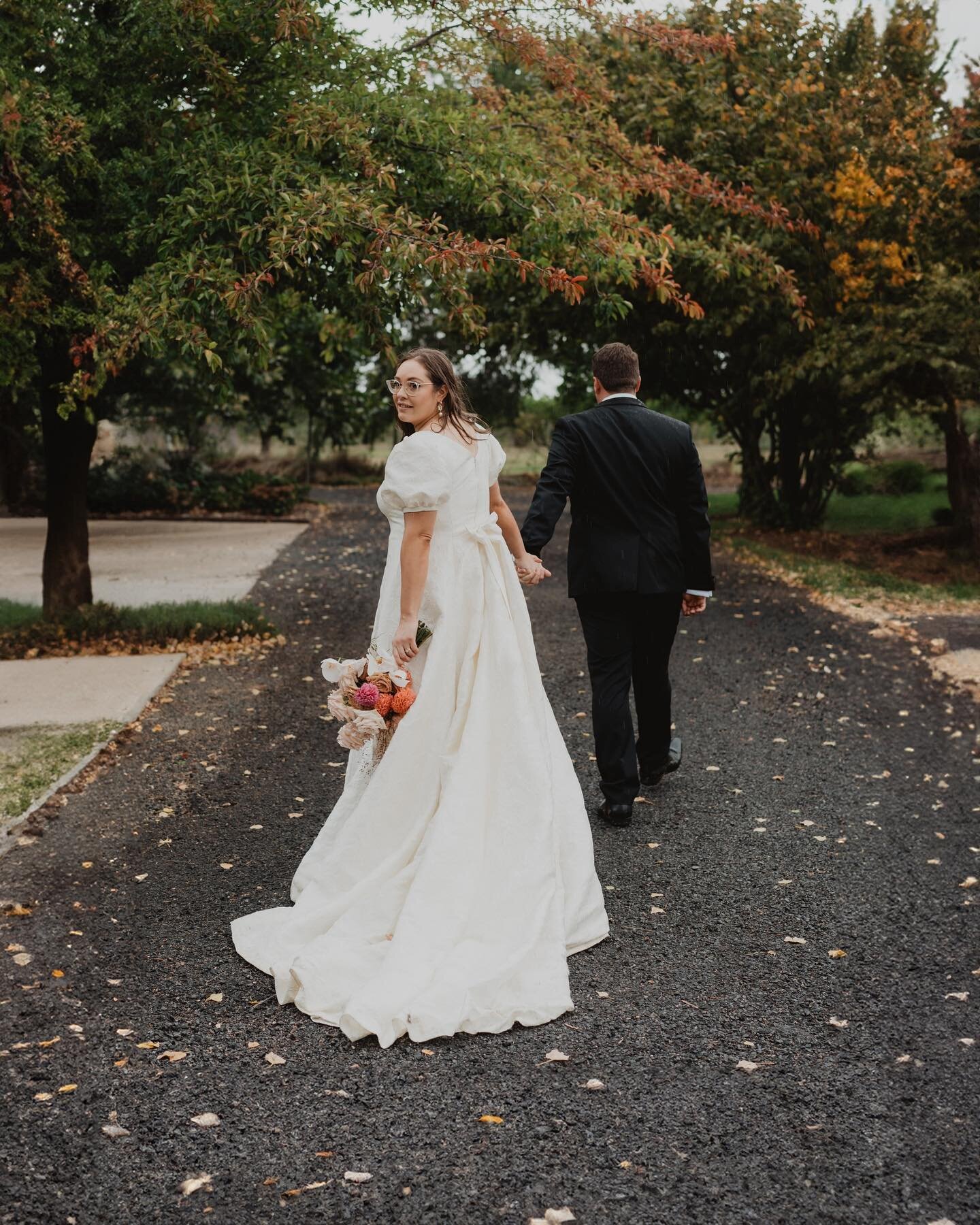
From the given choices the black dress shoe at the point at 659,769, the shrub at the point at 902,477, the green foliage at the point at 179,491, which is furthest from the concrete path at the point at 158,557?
the shrub at the point at 902,477

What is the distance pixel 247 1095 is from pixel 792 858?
2.85m

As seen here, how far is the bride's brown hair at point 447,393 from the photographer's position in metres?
4.38

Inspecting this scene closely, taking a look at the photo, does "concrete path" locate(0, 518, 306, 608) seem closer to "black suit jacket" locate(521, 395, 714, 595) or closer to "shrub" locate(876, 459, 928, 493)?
"black suit jacket" locate(521, 395, 714, 595)

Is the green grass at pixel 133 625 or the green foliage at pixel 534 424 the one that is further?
the green foliage at pixel 534 424

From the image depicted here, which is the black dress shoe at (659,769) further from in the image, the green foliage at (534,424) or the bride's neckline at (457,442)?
the green foliage at (534,424)

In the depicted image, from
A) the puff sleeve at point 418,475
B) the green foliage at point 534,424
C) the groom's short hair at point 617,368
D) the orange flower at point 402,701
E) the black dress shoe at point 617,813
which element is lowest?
the black dress shoe at point 617,813

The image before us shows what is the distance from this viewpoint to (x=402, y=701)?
172 inches

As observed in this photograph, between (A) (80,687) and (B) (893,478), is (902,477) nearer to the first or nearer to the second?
(B) (893,478)

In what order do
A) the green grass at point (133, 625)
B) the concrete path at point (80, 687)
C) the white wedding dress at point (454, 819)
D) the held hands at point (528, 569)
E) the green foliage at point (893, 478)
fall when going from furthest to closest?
the green foliage at point (893, 478) < the green grass at point (133, 625) < the concrete path at point (80, 687) < the held hands at point (528, 569) < the white wedding dress at point (454, 819)

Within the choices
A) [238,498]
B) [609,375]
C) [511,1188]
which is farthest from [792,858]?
[238,498]

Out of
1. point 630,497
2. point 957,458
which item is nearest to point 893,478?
point 957,458

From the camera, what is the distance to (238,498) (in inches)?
919

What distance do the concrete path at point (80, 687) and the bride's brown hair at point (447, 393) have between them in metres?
4.18

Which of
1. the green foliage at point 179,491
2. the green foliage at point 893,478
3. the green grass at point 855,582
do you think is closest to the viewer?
the green grass at point 855,582
